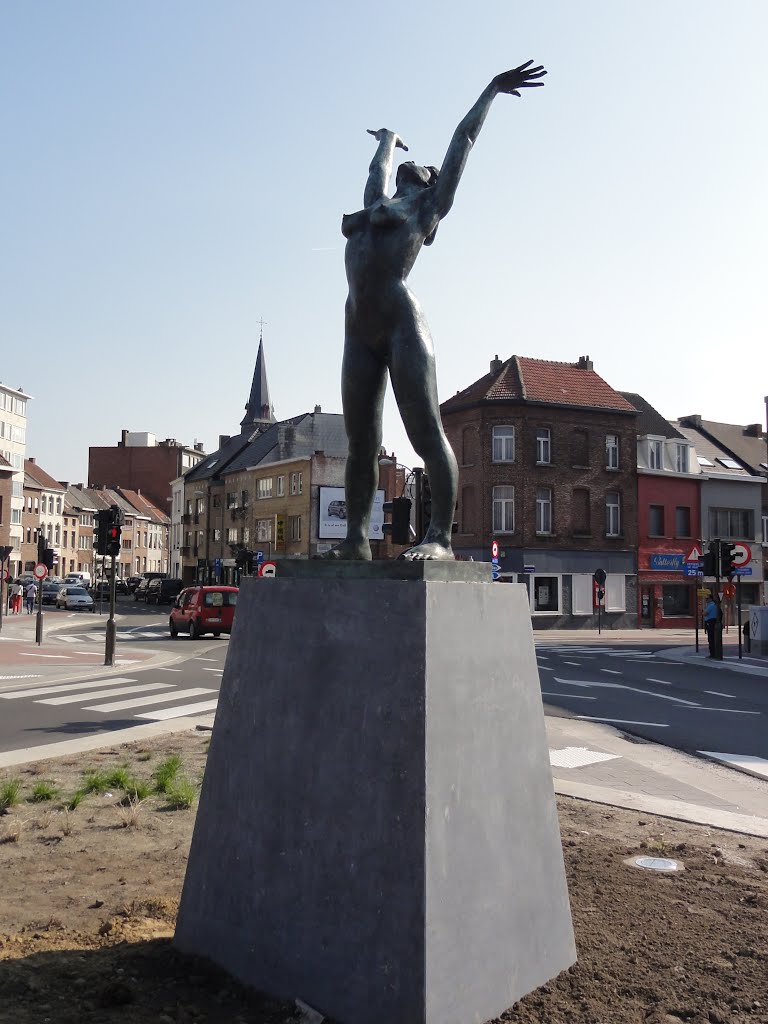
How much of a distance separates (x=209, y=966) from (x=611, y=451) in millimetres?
42316

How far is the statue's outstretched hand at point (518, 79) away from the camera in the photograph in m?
4.96

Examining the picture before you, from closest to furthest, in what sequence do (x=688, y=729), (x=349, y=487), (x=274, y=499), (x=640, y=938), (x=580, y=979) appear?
(x=580, y=979) → (x=640, y=938) → (x=349, y=487) → (x=688, y=729) → (x=274, y=499)

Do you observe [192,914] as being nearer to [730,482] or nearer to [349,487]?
[349,487]

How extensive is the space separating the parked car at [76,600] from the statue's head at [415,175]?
165 ft

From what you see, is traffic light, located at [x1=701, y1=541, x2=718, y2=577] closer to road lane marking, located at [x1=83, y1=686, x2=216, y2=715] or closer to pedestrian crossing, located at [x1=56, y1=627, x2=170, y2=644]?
road lane marking, located at [x1=83, y1=686, x2=216, y2=715]

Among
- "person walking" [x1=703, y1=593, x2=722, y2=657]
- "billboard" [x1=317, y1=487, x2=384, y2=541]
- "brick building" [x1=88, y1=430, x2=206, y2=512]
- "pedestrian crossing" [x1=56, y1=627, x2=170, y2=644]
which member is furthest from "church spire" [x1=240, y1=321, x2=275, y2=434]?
"person walking" [x1=703, y1=593, x2=722, y2=657]

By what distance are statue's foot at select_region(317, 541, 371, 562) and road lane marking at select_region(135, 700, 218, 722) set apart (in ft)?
25.3

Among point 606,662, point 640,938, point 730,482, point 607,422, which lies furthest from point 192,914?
point 730,482

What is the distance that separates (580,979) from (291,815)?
55.5 inches

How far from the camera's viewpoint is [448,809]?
11.9 ft

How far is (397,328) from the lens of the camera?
4582 mm

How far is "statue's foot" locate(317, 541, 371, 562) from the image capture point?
14.6 ft

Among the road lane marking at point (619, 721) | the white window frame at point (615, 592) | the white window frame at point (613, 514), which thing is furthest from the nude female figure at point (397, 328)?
the white window frame at point (613, 514)

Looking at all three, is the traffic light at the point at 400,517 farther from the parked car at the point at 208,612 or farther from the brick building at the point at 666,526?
the brick building at the point at 666,526
